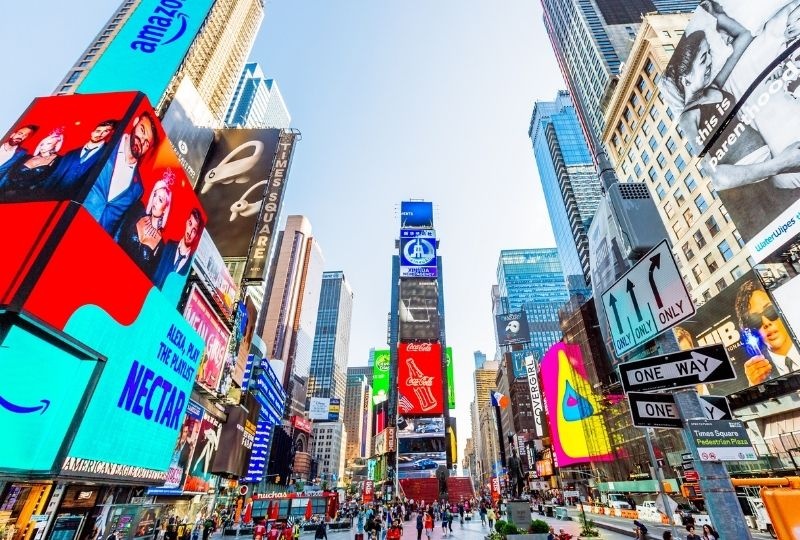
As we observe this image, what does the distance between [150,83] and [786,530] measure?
122 ft

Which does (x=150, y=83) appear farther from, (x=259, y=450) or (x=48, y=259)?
(x=259, y=450)

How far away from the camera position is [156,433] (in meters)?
20.4

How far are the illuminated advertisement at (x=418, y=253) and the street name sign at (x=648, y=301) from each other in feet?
210

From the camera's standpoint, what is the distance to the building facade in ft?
122

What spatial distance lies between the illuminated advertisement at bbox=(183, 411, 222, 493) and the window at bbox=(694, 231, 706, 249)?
167ft

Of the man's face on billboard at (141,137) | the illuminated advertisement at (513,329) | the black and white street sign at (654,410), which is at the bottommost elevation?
the black and white street sign at (654,410)

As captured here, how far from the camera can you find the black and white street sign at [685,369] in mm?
4465

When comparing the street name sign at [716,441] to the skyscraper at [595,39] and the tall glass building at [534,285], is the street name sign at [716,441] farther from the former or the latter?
the tall glass building at [534,285]

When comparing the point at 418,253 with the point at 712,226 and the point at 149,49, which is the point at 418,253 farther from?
the point at 149,49

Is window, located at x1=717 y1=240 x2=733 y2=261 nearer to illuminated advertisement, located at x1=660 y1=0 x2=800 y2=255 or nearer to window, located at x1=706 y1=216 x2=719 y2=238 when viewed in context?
window, located at x1=706 y1=216 x2=719 y2=238

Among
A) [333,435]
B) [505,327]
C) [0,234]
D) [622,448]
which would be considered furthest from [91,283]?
[333,435]

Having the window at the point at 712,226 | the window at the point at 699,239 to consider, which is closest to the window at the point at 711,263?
the window at the point at 699,239

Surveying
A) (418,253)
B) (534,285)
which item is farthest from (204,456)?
(534,285)

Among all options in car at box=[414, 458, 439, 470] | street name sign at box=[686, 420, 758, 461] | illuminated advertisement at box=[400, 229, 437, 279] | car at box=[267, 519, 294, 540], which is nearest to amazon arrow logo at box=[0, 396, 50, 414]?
car at box=[267, 519, 294, 540]
